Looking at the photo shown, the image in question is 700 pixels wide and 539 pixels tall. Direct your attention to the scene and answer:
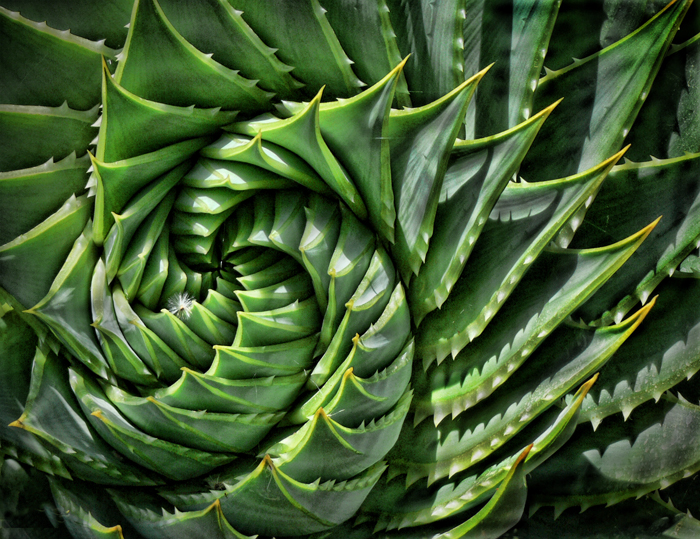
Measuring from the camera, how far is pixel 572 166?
1062mm

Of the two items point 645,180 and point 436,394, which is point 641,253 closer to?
point 645,180

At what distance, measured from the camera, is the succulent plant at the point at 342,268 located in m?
0.97

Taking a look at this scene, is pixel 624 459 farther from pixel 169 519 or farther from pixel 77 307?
pixel 77 307

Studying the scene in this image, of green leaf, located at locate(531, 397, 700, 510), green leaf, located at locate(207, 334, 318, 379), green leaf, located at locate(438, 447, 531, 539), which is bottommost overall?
green leaf, located at locate(531, 397, 700, 510)

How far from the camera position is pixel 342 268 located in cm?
103

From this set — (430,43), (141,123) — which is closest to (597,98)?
(430,43)

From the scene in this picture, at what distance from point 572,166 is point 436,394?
17.1 inches

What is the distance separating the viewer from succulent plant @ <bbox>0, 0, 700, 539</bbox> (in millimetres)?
973

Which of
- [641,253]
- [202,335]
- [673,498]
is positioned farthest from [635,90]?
[202,335]

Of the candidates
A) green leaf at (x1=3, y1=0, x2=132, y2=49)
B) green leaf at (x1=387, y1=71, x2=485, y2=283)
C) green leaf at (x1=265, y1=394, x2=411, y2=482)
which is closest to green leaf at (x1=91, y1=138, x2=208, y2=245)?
green leaf at (x1=3, y1=0, x2=132, y2=49)

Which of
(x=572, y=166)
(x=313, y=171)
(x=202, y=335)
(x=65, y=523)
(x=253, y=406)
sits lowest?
(x=65, y=523)

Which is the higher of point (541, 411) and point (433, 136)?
point (433, 136)

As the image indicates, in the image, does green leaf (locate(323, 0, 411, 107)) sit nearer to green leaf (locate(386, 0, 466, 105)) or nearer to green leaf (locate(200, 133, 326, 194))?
green leaf (locate(386, 0, 466, 105))

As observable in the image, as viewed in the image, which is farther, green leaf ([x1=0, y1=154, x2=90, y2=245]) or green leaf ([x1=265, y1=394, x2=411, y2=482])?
green leaf ([x1=0, y1=154, x2=90, y2=245])
